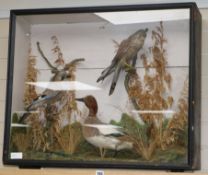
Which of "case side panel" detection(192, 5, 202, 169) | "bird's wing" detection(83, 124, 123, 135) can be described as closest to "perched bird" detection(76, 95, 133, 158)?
"bird's wing" detection(83, 124, 123, 135)

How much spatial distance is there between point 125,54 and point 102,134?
35 cm

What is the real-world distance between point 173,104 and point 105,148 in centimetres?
33

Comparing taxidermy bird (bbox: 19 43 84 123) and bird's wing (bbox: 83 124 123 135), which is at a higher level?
taxidermy bird (bbox: 19 43 84 123)

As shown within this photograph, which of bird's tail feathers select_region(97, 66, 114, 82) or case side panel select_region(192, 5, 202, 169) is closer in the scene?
case side panel select_region(192, 5, 202, 169)

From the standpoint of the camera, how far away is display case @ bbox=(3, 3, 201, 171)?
185cm

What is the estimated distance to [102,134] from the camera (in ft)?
6.25

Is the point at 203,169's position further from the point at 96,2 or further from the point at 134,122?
the point at 96,2

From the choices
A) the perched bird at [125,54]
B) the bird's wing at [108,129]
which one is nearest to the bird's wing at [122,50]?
the perched bird at [125,54]

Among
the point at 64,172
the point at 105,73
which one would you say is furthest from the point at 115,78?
the point at 64,172

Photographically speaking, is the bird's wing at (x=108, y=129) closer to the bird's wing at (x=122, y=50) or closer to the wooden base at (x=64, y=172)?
the wooden base at (x=64, y=172)

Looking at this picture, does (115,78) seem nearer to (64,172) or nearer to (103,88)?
(103,88)

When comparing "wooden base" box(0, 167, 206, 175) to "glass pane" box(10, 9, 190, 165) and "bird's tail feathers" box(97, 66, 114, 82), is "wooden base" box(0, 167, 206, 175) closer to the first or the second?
"glass pane" box(10, 9, 190, 165)

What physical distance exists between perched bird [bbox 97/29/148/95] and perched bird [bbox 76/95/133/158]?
0.45 ft

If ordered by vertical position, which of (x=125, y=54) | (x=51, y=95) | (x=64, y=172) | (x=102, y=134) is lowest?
(x=64, y=172)
